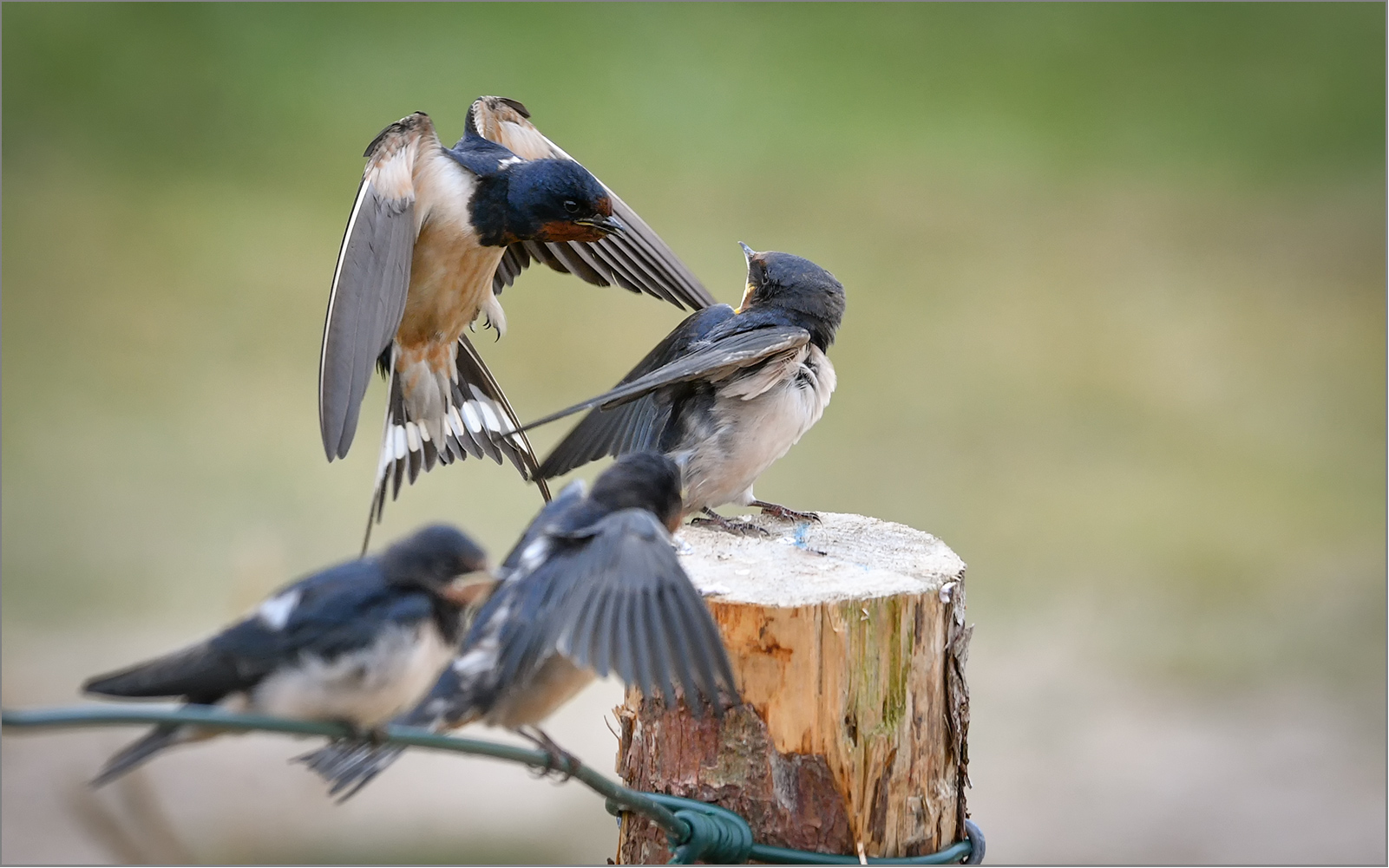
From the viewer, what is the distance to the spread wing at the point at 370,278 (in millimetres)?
2381

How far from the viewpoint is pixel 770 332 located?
9.00 ft

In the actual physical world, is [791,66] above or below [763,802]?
above

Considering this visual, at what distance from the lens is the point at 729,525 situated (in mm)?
2674

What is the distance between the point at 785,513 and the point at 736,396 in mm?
254

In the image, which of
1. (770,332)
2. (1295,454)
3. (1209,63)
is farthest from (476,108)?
(1209,63)

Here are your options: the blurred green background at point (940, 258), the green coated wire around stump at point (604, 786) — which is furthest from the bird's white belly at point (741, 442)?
the blurred green background at point (940, 258)

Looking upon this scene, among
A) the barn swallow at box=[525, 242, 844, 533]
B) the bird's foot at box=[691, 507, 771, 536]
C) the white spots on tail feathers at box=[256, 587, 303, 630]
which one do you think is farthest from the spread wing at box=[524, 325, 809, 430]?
the white spots on tail feathers at box=[256, 587, 303, 630]

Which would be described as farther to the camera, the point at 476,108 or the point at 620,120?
the point at 620,120

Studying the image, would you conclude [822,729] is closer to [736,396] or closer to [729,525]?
[729,525]

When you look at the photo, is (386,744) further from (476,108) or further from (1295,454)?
(1295,454)

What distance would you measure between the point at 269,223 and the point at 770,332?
7.27m

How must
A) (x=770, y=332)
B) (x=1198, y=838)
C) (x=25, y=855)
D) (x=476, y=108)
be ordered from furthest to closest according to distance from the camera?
(x=1198, y=838) < (x=25, y=855) < (x=476, y=108) < (x=770, y=332)

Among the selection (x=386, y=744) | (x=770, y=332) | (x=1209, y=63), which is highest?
(x=1209, y=63)

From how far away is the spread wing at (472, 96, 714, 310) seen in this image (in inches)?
126
